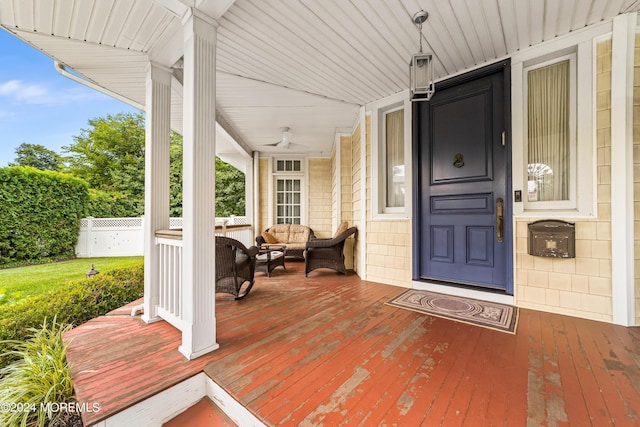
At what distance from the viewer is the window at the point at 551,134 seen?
2.48m

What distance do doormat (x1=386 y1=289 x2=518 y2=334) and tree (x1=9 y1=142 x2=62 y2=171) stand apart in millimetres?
19282

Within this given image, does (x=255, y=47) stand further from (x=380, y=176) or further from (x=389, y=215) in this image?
(x=389, y=215)

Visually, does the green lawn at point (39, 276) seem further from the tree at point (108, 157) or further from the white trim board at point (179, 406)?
the tree at point (108, 157)

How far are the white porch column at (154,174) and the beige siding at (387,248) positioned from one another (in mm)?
2771

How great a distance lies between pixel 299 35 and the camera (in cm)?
231

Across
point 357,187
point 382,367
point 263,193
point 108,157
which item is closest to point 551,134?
point 357,187

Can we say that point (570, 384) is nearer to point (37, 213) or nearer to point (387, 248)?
point (387, 248)

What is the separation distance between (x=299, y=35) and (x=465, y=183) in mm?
2570

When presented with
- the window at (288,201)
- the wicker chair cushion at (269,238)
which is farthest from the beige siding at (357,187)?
the window at (288,201)

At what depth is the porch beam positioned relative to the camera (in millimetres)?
2150

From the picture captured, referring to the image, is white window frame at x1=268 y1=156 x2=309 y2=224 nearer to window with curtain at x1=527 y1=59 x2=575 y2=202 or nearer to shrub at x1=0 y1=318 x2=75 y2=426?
window with curtain at x1=527 y1=59 x2=575 y2=202

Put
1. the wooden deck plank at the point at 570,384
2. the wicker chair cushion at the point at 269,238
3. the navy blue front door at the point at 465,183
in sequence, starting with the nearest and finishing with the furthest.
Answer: the wooden deck plank at the point at 570,384, the navy blue front door at the point at 465,183, the wicker chair cushion at the point at 269,238

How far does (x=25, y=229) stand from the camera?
524 centimetres

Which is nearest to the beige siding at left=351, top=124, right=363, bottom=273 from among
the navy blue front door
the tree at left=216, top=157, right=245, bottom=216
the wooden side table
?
the navy blue front door
